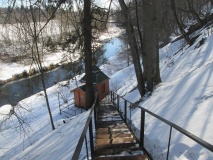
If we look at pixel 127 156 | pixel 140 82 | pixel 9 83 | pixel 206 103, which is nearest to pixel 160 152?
pixel 127 156

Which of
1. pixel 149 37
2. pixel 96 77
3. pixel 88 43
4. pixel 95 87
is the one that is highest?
pixel 149 37

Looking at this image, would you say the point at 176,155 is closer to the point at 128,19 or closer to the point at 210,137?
the point at 210,137

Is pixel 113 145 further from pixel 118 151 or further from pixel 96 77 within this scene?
pixel 96 77

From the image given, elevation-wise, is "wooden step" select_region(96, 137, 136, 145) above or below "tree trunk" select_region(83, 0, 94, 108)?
below

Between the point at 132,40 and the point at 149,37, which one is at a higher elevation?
the point at 149,37

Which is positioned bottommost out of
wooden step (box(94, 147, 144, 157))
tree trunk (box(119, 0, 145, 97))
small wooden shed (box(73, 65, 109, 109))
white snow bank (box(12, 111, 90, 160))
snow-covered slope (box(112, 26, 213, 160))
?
small wooden shed (box(73, 65, 109, 109))

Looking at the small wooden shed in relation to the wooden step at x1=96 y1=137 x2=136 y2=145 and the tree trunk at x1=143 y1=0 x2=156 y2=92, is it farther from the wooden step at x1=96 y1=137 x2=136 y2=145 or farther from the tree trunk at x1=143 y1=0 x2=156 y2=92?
the wooden step at x1=96 y1=137 x2=136 y2=145

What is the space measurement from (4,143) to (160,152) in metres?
15.9

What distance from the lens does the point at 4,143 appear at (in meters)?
17.2

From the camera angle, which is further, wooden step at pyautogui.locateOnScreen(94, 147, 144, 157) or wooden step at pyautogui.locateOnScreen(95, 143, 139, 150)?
wooden step at pyautogui.locateOnScreen(95, 143, 139, 150)

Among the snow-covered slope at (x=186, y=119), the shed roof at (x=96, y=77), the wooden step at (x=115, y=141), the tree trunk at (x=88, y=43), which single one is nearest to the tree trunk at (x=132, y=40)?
Answer: the tree trunk at (x=88, y=43)

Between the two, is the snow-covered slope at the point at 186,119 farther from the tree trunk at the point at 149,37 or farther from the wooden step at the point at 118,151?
the tree trunk at the point at 149,37

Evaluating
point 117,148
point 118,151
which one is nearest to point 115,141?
point 117,148

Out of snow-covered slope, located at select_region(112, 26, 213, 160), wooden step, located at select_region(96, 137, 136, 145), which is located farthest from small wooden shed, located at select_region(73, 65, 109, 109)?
wooden step, located at select_region(96, 137, 136, 145)
